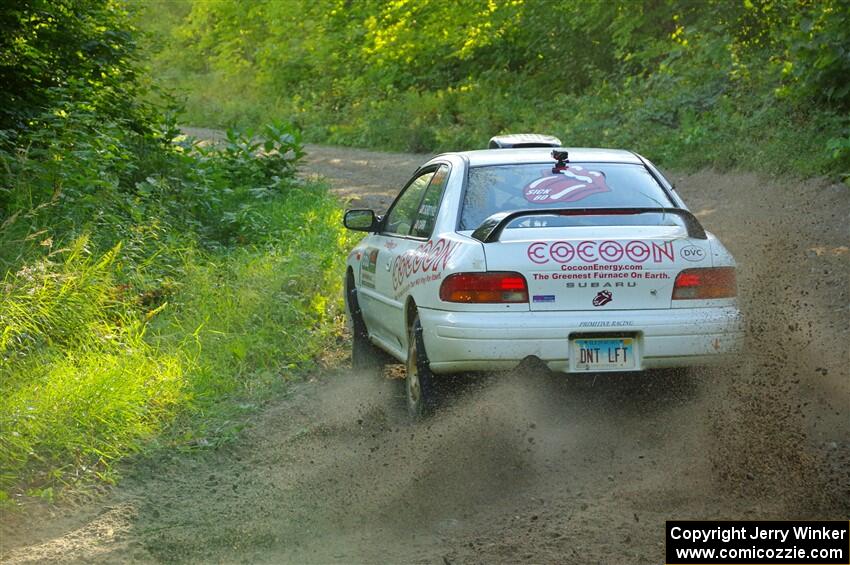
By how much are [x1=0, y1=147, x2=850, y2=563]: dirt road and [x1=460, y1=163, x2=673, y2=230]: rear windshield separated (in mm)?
1040

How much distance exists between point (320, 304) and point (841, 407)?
4.86 m

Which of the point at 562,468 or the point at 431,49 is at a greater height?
the point at 562,468

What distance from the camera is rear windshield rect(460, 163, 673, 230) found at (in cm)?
682

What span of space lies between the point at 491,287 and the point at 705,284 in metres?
1.17

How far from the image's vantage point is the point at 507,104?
2717 cm

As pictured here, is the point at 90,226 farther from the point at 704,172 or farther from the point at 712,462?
the point at 704,172

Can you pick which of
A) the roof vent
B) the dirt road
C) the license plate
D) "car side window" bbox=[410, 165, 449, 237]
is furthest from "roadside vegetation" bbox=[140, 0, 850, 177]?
the license plate

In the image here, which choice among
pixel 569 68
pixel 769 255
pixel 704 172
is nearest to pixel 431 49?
pixel 569 68

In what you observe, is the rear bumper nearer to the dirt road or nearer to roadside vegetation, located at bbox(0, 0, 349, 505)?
the dirt road

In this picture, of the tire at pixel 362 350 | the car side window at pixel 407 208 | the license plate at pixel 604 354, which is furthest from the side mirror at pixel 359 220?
the license plate at pixel 604 354

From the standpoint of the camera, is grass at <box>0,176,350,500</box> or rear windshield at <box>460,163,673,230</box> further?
rear windshield at <box>460,163,673,230</box>

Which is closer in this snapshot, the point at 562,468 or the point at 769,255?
the point at 562,468

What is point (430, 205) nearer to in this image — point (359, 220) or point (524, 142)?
point (359, 220)

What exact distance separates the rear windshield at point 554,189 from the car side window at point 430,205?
0.88 feet
